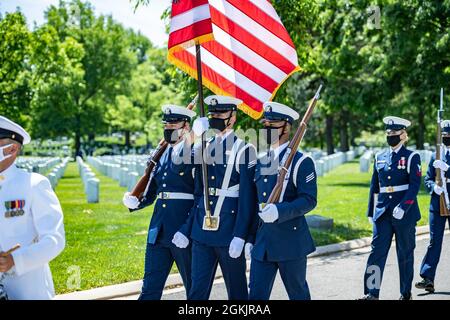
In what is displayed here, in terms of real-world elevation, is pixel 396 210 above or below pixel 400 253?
above

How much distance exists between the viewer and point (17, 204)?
4086 mm

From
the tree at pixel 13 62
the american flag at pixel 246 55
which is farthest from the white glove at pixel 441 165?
the tree at pixel 13 62

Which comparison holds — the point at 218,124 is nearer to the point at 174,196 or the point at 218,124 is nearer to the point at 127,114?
the point at 174,196

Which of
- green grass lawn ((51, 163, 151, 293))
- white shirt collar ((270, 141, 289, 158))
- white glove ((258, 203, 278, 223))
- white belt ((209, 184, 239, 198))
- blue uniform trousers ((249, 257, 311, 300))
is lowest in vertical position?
green grass lawn ((51, 163, 151, 293))

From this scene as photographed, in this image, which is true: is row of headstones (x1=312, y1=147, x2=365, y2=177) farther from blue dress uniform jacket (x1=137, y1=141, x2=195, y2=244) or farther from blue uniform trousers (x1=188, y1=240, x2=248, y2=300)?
blue uniform trousers (x1=188, y1=240, x2=248, y2=300)

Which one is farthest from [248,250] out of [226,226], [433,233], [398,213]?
[433,233]

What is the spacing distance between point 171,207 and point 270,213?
47.9 inches

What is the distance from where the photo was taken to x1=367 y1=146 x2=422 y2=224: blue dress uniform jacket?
7.54 m

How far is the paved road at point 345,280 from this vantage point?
7918 mm

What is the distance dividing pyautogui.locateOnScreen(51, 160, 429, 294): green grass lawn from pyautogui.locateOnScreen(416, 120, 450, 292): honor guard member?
2.79 metres

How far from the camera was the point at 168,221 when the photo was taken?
6332mm

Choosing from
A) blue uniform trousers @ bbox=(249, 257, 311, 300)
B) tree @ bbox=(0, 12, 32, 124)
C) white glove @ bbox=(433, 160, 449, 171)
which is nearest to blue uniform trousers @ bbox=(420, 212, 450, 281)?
white glove @ bbox=(433, 160, 449, 171)

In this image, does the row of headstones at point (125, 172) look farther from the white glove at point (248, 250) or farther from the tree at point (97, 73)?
the tree at point (97, 73)
